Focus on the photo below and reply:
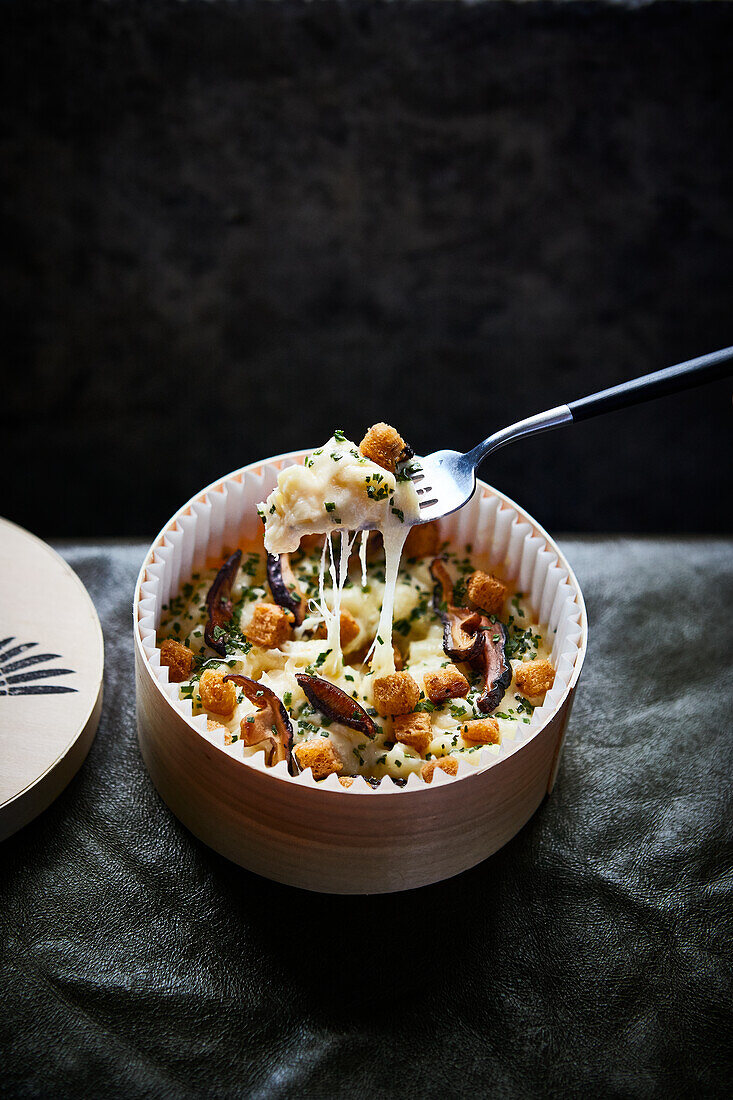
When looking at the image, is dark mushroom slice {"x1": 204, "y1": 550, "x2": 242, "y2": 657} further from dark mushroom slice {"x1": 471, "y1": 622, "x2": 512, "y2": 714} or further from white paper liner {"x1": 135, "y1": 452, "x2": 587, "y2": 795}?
dark mushroom slice {"x1": 471, "y1": 622, "x2": 512, "y2": 714}

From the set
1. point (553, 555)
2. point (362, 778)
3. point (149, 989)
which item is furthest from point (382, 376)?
point (149, 989)

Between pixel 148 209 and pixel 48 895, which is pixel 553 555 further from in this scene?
pixel 148 209

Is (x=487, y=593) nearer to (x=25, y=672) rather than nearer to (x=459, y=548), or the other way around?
(x=459, y=548)

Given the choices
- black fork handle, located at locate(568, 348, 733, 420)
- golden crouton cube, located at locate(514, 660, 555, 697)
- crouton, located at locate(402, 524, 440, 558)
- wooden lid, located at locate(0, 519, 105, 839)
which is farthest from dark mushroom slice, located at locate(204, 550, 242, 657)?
black fork handle, located at locate(568, 348, 733, 420)

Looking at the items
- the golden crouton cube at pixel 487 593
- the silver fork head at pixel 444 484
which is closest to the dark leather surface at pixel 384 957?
the golden crouton cube at pixel 487 593

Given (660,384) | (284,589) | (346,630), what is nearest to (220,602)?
(284,589)
